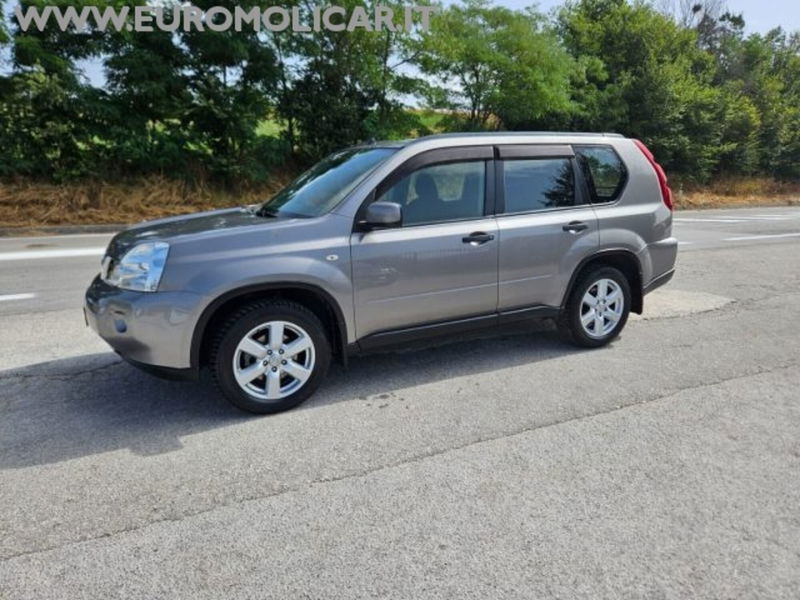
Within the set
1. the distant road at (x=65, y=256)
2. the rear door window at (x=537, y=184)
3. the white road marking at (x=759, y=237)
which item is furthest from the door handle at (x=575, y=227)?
the white road marking at (x=759, y=237)

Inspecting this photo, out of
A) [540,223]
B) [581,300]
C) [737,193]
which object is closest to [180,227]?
[540,223]

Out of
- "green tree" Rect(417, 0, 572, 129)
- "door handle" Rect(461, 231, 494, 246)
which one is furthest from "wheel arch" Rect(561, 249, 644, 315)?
"green tree" Rect(417, 0, 572, 129)

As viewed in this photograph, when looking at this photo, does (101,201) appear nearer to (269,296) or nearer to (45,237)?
(45,237)

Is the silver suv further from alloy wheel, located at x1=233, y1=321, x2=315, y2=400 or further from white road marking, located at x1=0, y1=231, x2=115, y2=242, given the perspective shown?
white road marking, located at x1=0, y1=231, x2=115, y2=242

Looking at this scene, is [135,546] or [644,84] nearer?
[135,546]

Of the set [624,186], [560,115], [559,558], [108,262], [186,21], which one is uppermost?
[186,21]

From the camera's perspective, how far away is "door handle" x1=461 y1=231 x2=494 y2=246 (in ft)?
13.5

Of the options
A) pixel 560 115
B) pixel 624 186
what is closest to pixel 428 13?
pixel 560 115

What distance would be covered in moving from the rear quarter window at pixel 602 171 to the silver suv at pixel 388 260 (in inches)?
0.5

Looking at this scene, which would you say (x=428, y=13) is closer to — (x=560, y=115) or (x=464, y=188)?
(x=560, y=115)

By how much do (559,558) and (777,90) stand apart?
38.4 meters

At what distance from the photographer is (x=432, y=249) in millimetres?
3971

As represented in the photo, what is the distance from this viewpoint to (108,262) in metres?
3.72

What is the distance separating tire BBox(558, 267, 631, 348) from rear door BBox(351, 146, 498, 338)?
2.76 feet
